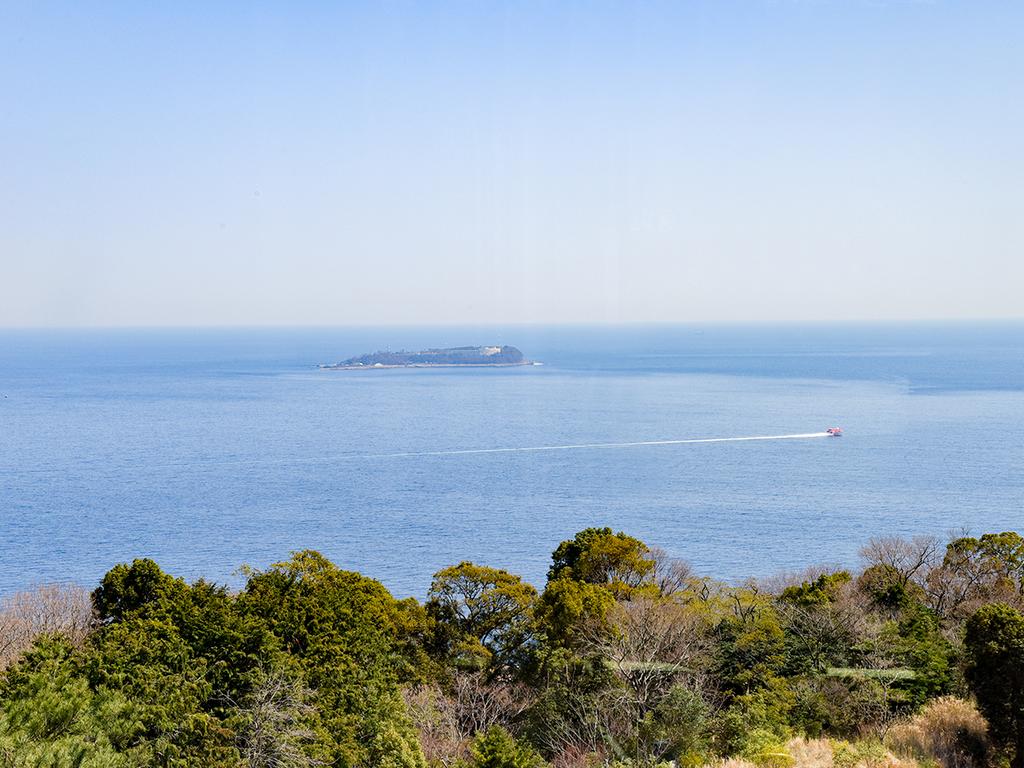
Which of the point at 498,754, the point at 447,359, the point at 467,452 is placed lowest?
the point at 467,452

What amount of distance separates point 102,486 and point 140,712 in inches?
1808

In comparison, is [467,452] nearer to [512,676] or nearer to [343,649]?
[512,676]

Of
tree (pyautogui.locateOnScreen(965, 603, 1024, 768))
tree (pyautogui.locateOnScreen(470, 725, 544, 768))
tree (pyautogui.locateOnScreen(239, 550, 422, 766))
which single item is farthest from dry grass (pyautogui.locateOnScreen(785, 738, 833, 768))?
tree (pyautogui.locateOnScreen(239, 550, 422, 766))

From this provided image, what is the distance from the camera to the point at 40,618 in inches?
1005

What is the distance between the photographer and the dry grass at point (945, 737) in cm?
1675

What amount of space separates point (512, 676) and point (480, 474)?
3947 centimetres

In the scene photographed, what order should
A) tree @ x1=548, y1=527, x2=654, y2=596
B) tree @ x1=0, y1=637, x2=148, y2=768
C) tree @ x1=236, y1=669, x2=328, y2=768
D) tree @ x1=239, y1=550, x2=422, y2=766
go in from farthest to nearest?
tree @ x1=548, y1=527, x2=654, y2=596 < tree @ x1=239, y1=550, x2=422, y2=766 < tree @ x1=236, y1=669, x2=328, y2=768 < tree @ x1=0, y1=637, x2=148, y2=768

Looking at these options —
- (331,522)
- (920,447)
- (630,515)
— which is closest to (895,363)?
(920,447)

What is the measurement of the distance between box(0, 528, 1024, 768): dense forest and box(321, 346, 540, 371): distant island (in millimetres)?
128083

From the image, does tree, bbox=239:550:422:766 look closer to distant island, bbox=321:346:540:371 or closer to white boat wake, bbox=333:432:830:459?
white boat wake, bbox=333:432:830:459

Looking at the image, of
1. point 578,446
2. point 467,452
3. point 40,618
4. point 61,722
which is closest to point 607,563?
point 61,722

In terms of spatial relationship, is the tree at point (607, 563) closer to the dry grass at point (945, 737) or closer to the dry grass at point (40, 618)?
the dry grass at point (945, 737)

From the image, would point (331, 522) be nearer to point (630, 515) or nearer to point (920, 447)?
point (630, 515)

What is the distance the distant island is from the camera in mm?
151250
